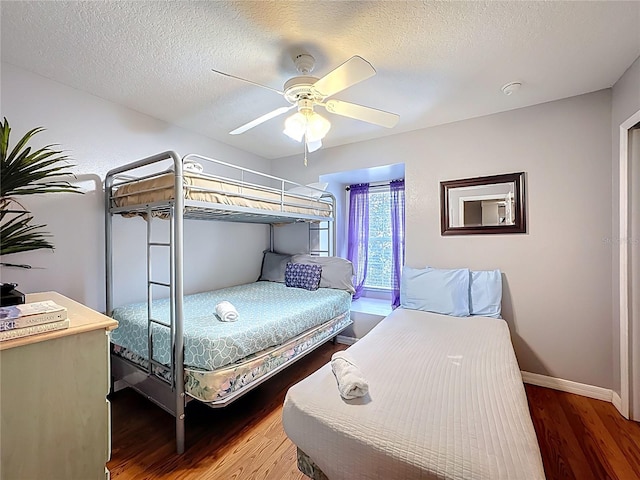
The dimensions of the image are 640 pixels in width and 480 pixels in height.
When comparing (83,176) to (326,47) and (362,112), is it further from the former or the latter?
(362,112)

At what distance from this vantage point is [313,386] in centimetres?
135

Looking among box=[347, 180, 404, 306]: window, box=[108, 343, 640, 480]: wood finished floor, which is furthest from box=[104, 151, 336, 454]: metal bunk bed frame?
box=[347, 180, 404, 306]: window

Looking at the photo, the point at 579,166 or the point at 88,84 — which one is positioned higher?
the point at 88,84

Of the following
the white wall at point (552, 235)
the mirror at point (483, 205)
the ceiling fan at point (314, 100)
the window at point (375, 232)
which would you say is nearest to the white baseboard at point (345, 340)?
the window at point (375, 232)

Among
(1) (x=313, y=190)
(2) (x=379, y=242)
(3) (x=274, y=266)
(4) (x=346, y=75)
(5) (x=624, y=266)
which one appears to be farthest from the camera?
(2) (x=379, y=242)

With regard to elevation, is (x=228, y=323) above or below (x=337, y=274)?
below

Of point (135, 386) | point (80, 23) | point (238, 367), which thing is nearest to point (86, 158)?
point (80, 23)

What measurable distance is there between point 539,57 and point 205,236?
3199 millimetres

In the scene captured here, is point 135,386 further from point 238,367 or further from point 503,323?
point 503,323

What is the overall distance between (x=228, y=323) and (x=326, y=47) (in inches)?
73.7

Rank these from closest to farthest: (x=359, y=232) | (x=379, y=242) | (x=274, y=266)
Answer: (x=274, y=266) < (x=379, y=242) < (x=359, y=232)

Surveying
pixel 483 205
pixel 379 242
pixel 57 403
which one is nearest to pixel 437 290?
pixel 483 205

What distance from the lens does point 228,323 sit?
1.89m

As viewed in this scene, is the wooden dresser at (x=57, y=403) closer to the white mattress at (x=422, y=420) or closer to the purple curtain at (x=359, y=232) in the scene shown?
the white mattress at (x=422, y=420)
